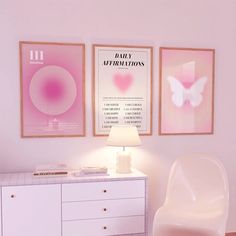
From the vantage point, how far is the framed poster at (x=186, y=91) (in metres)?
3.42

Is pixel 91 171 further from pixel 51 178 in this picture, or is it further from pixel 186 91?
pixel 186 91

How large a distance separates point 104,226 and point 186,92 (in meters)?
1.53

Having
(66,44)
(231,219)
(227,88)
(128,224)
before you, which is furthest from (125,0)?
(231,219)

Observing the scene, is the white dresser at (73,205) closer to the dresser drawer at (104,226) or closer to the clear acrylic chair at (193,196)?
the dresser drawer at (104,226)

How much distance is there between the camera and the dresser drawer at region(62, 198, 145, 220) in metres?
2.84

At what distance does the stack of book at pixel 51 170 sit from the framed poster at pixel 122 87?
0.48m

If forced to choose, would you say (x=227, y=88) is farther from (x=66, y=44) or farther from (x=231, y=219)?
(x=66, y=44)

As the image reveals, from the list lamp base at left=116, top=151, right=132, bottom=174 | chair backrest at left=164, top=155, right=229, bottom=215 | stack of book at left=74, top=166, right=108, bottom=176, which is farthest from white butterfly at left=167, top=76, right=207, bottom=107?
stack of book at left=74, top=166, right=108, bottom=176

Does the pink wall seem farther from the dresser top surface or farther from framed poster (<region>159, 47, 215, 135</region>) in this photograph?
the dresser top surface

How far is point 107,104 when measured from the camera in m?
3.29

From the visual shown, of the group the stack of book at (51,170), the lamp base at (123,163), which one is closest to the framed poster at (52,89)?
the stack of book at (51,170)

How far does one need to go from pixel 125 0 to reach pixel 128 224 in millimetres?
2070

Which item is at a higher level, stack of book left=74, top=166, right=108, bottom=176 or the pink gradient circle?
the pink gradient circle

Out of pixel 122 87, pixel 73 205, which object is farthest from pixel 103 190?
pixel 122 87
